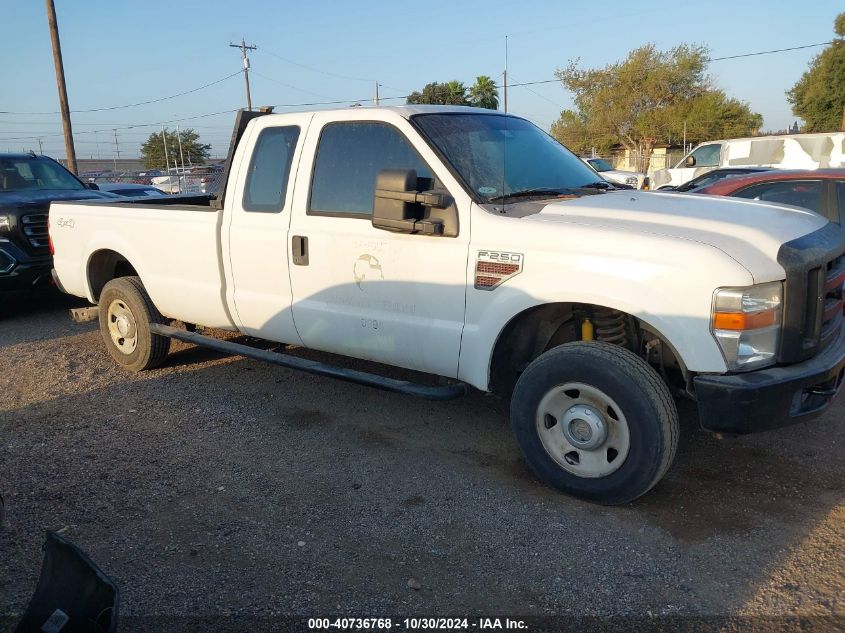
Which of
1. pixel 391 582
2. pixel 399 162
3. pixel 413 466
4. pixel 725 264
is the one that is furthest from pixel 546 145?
pixel 391 582

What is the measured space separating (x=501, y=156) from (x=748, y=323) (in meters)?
1.89

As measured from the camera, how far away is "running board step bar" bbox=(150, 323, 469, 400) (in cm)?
405

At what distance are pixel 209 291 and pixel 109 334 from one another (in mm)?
1545

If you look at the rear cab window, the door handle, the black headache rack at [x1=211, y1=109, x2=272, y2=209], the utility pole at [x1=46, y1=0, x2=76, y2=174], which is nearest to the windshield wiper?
the door handle

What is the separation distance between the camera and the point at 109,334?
618 cm

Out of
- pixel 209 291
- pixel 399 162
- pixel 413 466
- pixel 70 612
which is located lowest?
pixel 413 466

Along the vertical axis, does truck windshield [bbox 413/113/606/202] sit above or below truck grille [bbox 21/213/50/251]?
above

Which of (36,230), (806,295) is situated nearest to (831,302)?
(806,295)

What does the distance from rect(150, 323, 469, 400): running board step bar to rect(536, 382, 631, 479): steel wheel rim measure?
59 centimetres

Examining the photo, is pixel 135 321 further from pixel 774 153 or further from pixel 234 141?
pixel 774 153

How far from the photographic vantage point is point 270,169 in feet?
15.9

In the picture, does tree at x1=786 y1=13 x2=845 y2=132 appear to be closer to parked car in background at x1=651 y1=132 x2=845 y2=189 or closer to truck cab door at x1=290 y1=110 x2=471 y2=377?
parked car in background at x1=651 y1=132 x2=845 y2=189

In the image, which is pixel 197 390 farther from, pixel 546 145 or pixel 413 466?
pixel 546 145

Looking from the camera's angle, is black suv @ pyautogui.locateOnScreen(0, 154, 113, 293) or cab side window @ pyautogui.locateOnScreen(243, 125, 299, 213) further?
black suv @ pyautogui.locateOnScreen(0, 154, 113, 293)
